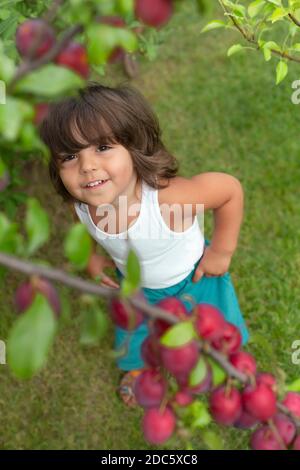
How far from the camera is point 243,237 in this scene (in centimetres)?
257

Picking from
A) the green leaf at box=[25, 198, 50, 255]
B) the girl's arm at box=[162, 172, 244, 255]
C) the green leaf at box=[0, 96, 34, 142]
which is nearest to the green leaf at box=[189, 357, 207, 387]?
the green leaf at box=[25, 198, 50, 255]

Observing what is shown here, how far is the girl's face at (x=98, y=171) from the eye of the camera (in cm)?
151

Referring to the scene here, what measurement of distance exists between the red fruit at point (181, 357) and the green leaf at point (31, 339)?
145 mm

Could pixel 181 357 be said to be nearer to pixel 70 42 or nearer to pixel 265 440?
pixel 265 440

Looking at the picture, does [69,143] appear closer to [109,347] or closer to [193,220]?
[193,220]

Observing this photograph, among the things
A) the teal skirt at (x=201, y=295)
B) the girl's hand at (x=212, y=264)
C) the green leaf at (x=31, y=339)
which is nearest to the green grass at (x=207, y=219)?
the teal skirt at (x=201, y=295)

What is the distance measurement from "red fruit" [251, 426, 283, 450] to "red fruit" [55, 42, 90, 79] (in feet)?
1.65

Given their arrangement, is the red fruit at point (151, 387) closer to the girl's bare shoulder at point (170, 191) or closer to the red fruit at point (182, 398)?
the red fruit at point (182, 398)

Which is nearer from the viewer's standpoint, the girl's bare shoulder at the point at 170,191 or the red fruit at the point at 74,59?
the red fruit at the point at 74,59

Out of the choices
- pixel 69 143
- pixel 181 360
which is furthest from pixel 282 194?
pixel 181 360

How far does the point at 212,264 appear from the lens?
76.9 inches

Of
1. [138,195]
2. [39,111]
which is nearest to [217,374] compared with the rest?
[39,111]

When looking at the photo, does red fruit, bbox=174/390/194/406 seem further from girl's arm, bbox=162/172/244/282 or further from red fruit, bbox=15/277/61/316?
girl's arm, bbox=162/172/244/282
